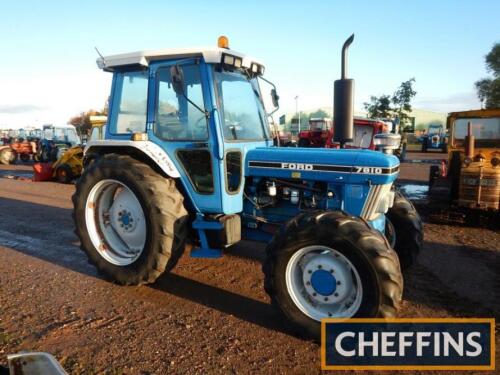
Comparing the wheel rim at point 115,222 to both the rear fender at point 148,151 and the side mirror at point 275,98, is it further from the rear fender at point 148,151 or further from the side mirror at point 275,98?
the side mirror at point 275,98

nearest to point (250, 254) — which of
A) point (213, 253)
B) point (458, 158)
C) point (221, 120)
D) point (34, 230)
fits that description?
point (213, 253)

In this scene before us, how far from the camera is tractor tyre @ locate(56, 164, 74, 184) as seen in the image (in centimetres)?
1245

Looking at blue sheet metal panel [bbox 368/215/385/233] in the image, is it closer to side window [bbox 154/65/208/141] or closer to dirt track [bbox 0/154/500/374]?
dirt track [bbox 0/154/500/374]

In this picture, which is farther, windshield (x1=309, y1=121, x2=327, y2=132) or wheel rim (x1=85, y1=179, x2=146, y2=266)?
windshield (x1=309, y1=121, x2=327, y2=132)

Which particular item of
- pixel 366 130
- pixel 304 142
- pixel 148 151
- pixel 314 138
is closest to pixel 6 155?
pixel 304 142

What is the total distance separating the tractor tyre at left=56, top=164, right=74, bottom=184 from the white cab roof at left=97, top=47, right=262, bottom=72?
9097mm

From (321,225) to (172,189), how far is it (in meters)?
1.63

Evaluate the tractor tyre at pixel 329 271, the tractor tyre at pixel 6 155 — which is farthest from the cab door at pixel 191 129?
the tractor tyre at pixel 6 155

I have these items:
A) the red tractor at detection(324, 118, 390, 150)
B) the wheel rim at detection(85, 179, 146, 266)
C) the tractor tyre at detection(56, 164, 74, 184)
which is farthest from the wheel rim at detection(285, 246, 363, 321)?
the red tractor at detection(324, 118, 390, 150)

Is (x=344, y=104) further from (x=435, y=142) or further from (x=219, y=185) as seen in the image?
(x=435, y=142)

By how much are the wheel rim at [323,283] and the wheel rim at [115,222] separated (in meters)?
1.78

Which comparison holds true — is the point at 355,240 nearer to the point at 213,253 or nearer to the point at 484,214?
the point at 213,253

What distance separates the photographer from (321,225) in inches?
120

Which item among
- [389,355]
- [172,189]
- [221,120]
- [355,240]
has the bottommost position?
[389,355]
